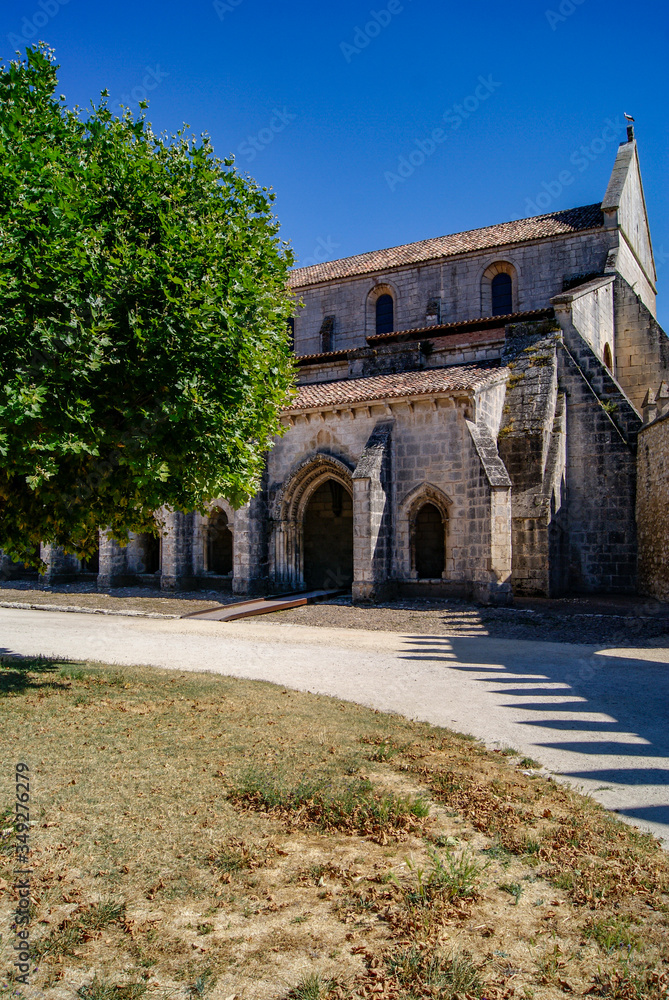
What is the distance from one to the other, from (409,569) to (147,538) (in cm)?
1134

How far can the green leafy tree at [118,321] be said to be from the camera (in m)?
6.75

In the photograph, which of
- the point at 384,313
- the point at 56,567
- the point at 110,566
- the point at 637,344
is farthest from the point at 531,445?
the point at 56,567

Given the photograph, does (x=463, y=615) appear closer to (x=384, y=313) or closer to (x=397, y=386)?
(x=397, y=386)

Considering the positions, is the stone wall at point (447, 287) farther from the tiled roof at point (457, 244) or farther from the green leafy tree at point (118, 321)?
the green leafy tree at point (118, 321)

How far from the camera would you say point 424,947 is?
→ 3.11 meters

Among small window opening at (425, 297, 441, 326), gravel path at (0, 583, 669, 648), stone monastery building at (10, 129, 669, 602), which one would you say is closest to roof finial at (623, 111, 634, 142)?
stone monastery building at (10, 129, 669, 602)

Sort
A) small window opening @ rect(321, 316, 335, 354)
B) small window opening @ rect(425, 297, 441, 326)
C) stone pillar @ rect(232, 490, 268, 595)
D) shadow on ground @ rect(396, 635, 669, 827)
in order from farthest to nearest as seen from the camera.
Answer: small window opening @ rect(321, 316, 335, 354), small window opening @ rect(425, 297, 441, 326), stone pillar @ rect(232, 490, 268, 595), shadow on ground @ rect(396, 635, 669, 827)

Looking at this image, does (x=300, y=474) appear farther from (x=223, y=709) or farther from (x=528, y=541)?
(x=223, y=709)

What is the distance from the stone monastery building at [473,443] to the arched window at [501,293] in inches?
2.5

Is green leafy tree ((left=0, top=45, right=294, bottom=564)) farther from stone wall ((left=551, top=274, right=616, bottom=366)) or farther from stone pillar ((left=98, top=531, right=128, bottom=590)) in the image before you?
stone pillar ((left=98, top=531, right=128, bottom=590))

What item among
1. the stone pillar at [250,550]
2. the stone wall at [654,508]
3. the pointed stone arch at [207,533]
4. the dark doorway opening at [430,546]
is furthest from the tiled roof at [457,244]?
the dark doorway opening at [430,546]

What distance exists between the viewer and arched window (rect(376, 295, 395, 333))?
96.8 ft

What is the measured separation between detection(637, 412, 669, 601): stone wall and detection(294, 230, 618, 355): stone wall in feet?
30.4

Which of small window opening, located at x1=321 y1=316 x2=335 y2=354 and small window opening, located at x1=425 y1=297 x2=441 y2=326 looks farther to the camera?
small window opening, located at x1=321 y1=316 x2=335 y2=354
